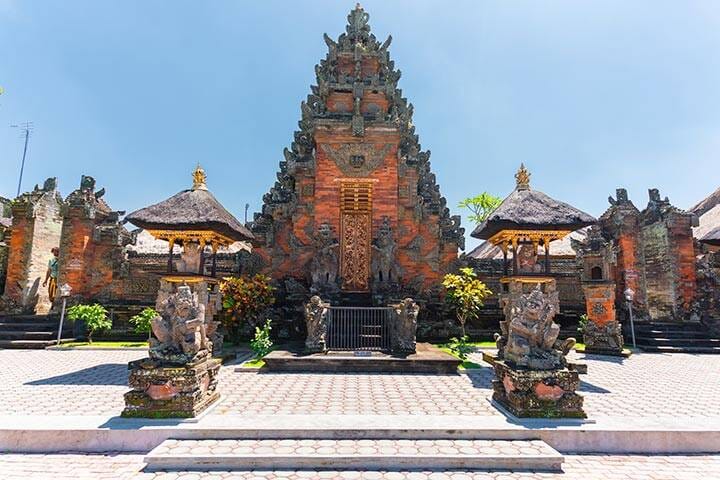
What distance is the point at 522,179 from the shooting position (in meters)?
9.37

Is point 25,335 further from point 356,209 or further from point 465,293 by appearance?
point 465,293

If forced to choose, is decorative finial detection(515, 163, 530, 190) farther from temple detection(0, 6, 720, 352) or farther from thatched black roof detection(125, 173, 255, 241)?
thatched black roof detection(125, 173, 255, 241)

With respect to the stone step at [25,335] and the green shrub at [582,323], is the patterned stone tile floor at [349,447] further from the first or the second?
the stone step at [25,335]

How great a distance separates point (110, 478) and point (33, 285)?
1684 centimetres

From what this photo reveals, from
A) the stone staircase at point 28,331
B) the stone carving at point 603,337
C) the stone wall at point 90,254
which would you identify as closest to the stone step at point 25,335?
the stone staircase at point 28,331

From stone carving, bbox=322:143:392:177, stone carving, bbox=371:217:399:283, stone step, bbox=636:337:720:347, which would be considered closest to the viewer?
stone carving, bbox=371:217:399:283

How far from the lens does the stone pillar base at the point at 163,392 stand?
18.0 ft

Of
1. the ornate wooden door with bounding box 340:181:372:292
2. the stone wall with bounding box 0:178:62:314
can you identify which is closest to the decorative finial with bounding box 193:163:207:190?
the ornate wooden door with bounding box 340:181:372:292

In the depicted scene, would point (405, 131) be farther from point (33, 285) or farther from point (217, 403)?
point (33, 285)

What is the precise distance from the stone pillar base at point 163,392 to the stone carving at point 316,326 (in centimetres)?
465

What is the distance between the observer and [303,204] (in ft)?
49.3

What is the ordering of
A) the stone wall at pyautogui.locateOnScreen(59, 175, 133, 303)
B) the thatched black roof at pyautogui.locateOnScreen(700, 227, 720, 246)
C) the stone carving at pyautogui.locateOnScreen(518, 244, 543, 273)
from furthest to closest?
the stone wall at pyautogui.locateOnScreen(59, 175, 133, 303)
the thatched black roof at pyautogui.locateOnScreen(700, 227, 720, 246)
the stone carving at pyautogui.locateOnScreen(518, 244, 543, 273)

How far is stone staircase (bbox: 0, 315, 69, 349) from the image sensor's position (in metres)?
13.4

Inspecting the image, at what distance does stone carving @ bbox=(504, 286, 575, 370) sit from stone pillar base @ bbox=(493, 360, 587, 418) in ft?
0.58
